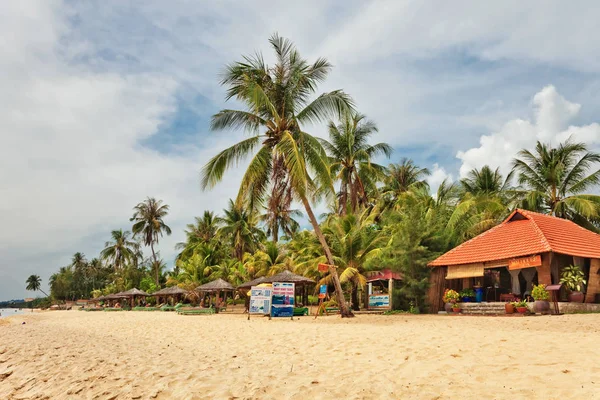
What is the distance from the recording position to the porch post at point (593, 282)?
50.8ft

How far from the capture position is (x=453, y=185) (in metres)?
25.8

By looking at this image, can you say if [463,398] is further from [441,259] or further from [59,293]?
[59,293]

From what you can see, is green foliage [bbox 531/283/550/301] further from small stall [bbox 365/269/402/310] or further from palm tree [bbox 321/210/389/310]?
palm tree [bbox 321/210/389/310]

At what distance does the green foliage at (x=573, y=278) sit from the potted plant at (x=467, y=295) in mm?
3243

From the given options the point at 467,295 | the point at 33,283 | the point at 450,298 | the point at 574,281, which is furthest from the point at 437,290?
the point at 33,283

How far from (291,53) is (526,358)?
12.9 metres

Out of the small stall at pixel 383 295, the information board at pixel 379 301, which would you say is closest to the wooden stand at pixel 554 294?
the small stall at pixel 383 295

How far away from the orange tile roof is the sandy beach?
5.96m

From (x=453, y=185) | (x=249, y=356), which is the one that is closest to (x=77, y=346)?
(x=249, y=356)

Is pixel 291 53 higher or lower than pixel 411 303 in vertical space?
higher

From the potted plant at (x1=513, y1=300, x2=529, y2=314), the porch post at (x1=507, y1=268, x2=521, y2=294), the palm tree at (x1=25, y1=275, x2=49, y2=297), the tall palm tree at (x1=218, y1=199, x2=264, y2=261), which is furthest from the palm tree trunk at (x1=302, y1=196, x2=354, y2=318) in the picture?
the palm tree at (x1=25, y1=275, x2=49, y2=297)

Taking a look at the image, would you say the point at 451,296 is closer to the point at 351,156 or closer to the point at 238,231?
the point at 351,156

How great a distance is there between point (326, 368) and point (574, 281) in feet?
41.6

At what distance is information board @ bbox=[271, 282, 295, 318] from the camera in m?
16.8
